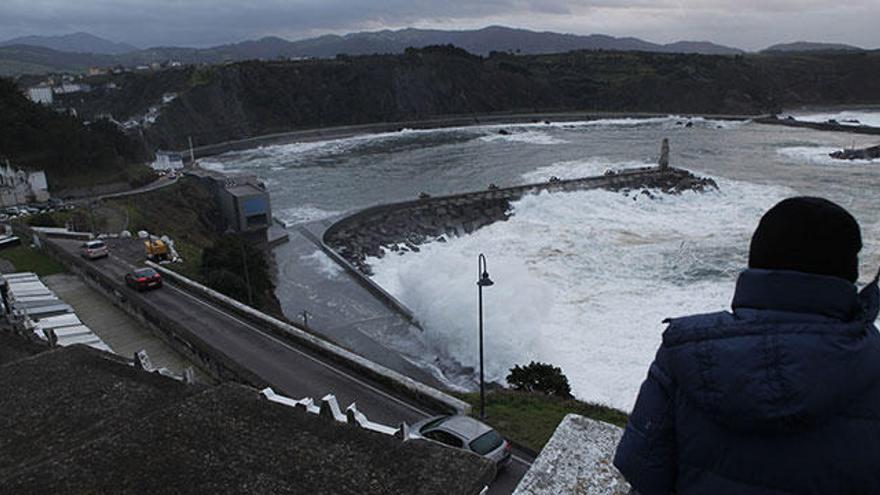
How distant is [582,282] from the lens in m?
26.5

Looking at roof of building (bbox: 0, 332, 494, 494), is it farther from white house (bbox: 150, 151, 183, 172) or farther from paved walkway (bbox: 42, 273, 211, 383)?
white house (bbox: 150, 151, 183, 172)

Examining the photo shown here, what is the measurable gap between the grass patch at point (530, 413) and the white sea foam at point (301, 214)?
2914 centimetres

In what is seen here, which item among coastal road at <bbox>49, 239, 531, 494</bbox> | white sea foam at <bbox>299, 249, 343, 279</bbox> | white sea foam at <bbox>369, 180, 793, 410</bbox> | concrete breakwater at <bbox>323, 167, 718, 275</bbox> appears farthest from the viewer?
concrete breakwater at <bbox>323, 167, 718, 275</bbox>

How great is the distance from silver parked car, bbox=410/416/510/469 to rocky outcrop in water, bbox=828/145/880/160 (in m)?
61.9

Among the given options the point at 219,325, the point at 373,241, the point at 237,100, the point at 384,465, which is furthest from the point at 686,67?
the point at 384,465

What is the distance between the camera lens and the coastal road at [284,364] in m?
11.3

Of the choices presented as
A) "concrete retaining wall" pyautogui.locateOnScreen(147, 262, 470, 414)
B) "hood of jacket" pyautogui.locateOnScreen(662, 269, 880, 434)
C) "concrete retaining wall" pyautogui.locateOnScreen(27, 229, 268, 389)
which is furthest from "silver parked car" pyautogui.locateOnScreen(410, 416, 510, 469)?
"hood of jacket" pyautogui.locateOnScreen(662, 269, 880, 434)

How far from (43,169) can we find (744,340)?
176 feet

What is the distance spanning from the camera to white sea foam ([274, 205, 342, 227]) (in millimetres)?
41438

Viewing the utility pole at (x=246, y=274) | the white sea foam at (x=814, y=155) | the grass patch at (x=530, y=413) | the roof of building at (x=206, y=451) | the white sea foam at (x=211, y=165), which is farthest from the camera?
the white sea foam at (x=211, y=165)

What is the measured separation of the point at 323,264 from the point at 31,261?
39.4ft

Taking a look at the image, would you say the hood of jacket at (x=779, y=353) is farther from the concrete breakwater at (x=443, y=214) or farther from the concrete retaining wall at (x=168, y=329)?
the concrete breakwater at (x=443, y=214)

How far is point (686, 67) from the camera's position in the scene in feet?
423

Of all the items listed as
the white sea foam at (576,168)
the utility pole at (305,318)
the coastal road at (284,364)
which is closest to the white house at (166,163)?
the white sea foam at (576,168)
